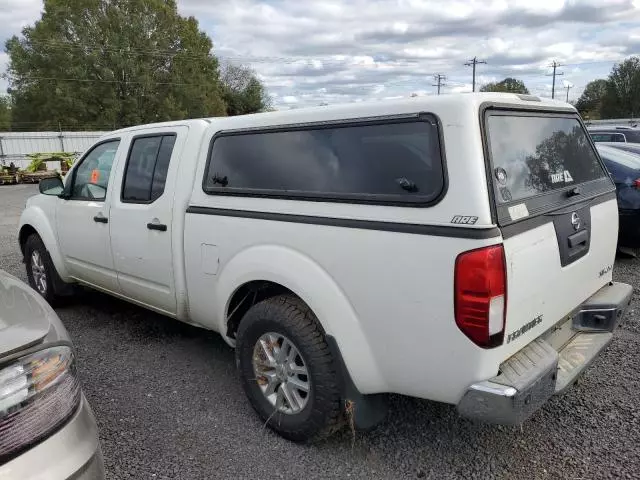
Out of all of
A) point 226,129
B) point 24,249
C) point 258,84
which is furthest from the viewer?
point 258,84

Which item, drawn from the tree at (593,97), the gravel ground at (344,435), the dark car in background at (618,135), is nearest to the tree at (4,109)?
the dark car in background at (618,135)

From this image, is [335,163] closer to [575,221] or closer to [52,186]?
[575,221]

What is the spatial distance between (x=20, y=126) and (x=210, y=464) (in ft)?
179

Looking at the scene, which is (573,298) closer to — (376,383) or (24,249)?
(376,383)

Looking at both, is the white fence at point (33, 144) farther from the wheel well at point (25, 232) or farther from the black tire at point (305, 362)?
the black tire at point (305, 362)

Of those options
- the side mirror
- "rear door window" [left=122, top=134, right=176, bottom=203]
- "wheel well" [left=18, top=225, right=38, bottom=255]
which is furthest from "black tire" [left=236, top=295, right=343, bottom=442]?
"wheel well" [left=18, top=225, right=38, bottom=255]

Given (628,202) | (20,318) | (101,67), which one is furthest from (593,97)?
(20,318)

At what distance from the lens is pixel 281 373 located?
3.02 meters

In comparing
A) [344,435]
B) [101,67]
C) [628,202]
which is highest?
[101,67]

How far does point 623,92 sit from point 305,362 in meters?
89.1

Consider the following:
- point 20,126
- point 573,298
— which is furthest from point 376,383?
point 20,126

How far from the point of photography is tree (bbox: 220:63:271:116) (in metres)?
69.7

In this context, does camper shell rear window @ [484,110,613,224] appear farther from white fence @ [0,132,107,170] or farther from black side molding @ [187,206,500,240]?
white fence @ [0,132,107,170]

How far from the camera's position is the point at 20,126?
48844 mm
